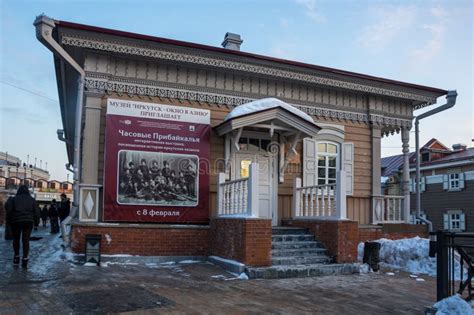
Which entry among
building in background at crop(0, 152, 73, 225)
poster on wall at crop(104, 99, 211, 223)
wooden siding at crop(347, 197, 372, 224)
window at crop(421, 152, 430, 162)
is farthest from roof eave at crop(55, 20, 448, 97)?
building in background at crop(0, 152, 73, 225)

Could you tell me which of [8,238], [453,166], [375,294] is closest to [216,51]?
[375,294]

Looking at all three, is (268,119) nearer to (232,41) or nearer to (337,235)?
(337,235)

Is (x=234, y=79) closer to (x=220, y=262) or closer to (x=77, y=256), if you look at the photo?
(x=220, y=262)

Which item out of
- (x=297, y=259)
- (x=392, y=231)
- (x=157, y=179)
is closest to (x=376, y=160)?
(x=392, y=231)

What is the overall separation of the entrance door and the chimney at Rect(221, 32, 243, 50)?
3457 millimetres

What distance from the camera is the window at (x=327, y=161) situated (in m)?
13.3

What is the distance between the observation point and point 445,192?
3294 centimetres

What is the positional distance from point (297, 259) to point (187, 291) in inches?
133

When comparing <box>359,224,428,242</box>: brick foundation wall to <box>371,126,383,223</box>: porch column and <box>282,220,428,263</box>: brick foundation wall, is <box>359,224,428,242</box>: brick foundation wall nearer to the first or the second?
<box>371,126,383,223</box>: porch column

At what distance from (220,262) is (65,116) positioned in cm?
1010

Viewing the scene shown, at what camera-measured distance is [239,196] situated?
10.3 meters

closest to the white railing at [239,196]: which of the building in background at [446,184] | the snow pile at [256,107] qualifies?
the snow pile at [256,107]

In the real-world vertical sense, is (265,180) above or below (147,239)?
above

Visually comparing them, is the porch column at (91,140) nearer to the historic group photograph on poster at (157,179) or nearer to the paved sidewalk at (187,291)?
the historic group photograph on poster at (157,179)
